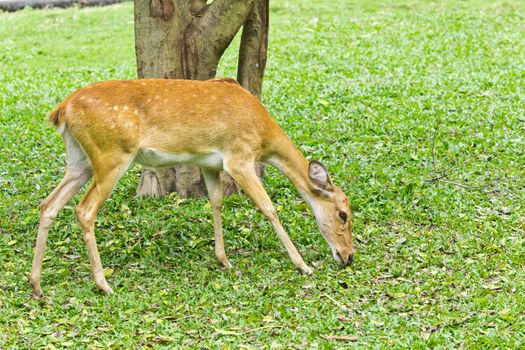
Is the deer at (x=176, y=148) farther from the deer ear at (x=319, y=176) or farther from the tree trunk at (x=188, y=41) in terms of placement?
the tree trunk at (x=188, y=41)

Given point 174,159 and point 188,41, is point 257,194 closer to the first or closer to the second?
point 174,159

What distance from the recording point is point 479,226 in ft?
26.8

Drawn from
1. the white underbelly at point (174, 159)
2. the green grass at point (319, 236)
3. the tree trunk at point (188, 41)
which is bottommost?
the green grass at point (319, 236)

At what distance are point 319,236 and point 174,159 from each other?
1.66 m

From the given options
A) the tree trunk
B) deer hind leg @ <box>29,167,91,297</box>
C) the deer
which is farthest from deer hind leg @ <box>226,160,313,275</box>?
the tree trunk

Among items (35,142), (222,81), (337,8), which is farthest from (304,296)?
(337,8)

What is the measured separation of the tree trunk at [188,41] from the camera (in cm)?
827

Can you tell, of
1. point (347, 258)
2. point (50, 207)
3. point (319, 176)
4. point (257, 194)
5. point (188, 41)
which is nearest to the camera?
point (50, 207)

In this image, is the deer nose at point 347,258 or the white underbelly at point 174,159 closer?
the white underbelly at point 174,159

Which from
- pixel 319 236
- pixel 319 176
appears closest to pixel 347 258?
pixel 319 236

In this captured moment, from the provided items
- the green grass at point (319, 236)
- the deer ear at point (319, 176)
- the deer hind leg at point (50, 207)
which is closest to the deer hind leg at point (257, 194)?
the green grass at point (319, 236)

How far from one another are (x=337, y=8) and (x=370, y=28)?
103 inches

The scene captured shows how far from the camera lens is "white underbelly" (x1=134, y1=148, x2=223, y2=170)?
7.09 meters

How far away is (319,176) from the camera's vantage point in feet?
24.8
